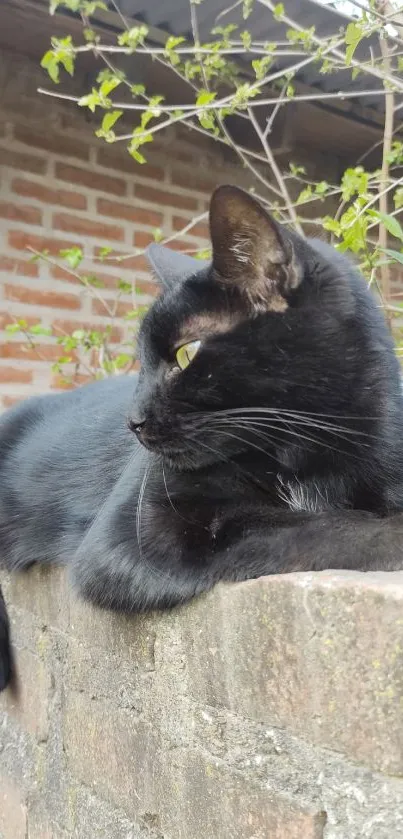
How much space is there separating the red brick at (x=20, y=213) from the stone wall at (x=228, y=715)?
1835mm

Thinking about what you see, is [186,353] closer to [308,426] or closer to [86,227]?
[308,426]

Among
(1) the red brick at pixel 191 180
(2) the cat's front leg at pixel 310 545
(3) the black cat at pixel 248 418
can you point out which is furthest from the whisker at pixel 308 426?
(1) the red brick at pixel 191 180

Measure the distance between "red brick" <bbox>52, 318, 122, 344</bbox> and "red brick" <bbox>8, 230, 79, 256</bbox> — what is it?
285mm

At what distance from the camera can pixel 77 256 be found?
8.29 feet

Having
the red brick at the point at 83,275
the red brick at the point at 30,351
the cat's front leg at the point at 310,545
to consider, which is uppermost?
the red brick at the point at 83,275

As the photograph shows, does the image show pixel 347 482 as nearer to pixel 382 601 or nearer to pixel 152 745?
pixel 382 601

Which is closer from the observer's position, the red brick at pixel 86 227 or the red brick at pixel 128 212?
the red brick at pixel 86 227

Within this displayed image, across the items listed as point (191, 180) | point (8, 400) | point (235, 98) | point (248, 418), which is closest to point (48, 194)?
point (191, 180)

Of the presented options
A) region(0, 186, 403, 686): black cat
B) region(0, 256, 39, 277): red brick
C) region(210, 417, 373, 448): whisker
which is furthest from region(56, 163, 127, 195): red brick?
region(210, 417, 373, 448): whisker

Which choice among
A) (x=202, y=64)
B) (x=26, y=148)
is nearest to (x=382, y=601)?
(x=202, y=64)

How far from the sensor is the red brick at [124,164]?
3119 millimetres

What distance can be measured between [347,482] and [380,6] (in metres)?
1.37

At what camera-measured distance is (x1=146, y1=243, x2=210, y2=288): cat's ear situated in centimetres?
138

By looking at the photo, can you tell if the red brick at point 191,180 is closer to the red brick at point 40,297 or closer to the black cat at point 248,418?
the red brick at point 40,297
